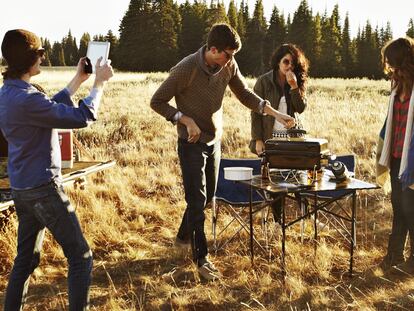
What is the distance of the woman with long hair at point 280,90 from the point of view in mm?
4762

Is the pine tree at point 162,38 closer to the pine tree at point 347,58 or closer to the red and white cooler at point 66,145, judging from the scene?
the pine tree at point 347,58

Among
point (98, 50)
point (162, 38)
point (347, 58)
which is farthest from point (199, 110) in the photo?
point (347, 58)

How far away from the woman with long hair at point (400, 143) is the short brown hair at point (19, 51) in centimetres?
246

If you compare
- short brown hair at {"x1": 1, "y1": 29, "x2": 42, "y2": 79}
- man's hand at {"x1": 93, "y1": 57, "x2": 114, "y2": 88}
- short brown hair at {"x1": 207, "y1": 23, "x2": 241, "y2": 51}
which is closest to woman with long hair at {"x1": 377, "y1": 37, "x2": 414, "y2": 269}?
short brown hair at {"x1": 207, "y1": 23, "x2": 241, "y2": 51}

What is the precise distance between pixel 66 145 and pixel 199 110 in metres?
1.65

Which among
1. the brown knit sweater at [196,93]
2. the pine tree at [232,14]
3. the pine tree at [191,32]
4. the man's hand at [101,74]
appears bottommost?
the brown knit sweater at [196,93]

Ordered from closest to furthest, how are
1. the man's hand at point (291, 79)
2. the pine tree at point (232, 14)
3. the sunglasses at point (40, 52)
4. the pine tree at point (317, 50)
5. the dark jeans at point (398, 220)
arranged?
the sunglasses at point (40, 52) < the dark jeans at point (398, 220) < the man's hand at point (291, 79) < the pine tree at point (317, 50) < the pine tree at point (232, 14)

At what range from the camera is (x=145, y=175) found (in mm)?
7742

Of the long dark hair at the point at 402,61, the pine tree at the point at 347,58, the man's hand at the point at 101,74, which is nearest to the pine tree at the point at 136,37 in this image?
the pine tree at the point at 347,58

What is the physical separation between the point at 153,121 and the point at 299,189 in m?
8.56

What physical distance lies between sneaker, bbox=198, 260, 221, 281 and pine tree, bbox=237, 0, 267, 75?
45737 millimetres

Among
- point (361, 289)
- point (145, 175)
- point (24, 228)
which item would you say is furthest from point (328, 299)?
point (145, 175)

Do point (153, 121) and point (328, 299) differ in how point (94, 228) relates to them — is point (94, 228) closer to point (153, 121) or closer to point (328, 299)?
point (328, 299)

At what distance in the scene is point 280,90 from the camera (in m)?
→ 4.88
